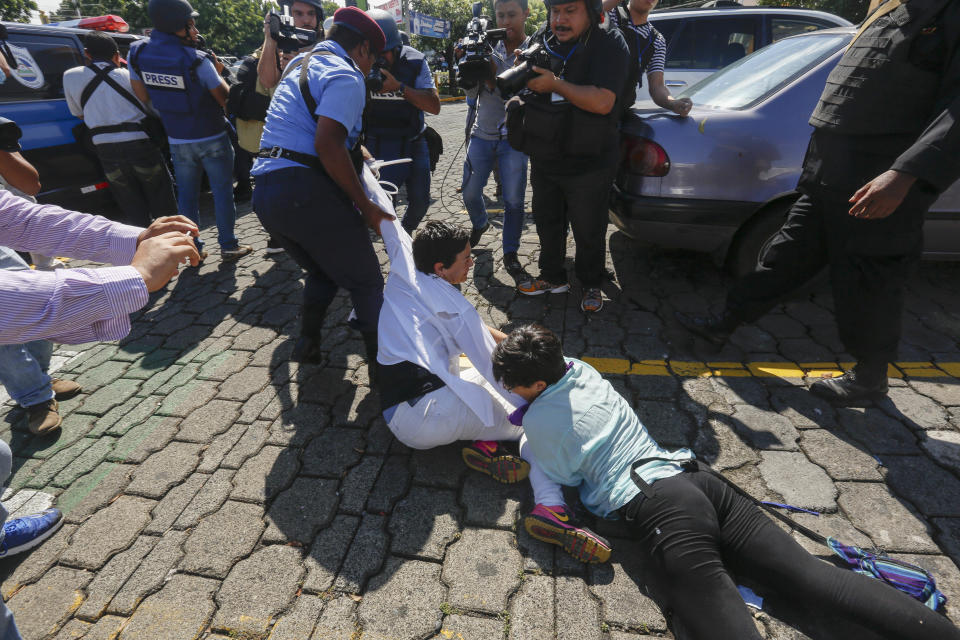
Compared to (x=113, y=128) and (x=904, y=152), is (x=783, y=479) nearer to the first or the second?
(x=904, y=152)

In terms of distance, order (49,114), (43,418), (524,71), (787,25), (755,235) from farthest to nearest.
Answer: (787,25), (49,114), (755,235), (524,71), (43,418)

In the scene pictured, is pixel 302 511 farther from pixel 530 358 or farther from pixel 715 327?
pixel 715 327

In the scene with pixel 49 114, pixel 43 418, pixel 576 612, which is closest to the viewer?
pixel 576 612

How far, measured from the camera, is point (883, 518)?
1.96 meters

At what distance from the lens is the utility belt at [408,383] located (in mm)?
2170

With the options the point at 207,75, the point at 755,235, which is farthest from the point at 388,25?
the point at 755,235

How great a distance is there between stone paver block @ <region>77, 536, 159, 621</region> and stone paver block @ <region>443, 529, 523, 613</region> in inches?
47.4

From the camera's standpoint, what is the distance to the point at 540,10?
4128 centimetres

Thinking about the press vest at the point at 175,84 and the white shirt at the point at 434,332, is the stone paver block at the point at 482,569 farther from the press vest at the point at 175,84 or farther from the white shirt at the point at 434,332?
the press vest at the point at 175,84

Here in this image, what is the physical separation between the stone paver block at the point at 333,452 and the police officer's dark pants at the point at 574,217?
1884 millimetres

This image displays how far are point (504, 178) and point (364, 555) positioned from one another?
9.75 ft

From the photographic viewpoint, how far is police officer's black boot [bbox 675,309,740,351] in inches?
114

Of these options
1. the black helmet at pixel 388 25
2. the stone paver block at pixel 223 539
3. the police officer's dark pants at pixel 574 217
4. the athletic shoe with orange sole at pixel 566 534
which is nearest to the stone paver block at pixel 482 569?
the athletic shoe with orange sole at pixel 566 534

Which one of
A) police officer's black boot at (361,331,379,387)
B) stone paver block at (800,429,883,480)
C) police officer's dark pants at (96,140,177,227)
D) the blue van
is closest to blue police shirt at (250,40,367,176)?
police officer's black boot at (361,331,379,387)
